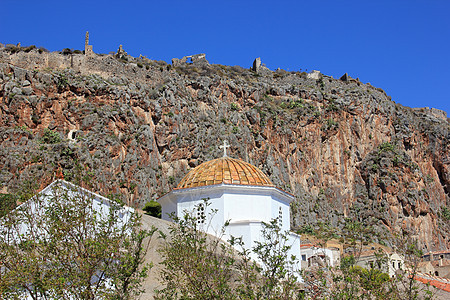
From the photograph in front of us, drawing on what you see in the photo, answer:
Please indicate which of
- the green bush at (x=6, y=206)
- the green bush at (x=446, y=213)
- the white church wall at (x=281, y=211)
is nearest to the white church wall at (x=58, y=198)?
the green bush at (x=6, y=206)

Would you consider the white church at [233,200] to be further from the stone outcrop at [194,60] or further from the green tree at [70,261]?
the stone outcrop at [194,60]

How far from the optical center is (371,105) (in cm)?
6894

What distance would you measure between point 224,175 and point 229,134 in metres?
28.6

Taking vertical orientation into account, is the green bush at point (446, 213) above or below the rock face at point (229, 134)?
below

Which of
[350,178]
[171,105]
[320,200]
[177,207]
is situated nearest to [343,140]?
[350,178]

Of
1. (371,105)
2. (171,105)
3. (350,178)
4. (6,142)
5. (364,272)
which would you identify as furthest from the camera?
(371,105)

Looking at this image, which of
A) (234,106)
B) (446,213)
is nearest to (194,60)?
(234,106)

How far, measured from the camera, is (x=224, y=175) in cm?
2705

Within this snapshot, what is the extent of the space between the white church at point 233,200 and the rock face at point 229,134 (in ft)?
41.5

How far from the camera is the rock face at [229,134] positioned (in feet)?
141

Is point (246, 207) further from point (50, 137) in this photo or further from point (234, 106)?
point (234, 106)

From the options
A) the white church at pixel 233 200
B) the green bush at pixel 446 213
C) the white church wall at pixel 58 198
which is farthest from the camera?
the green bush at pixel 446 213

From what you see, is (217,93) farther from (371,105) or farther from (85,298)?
(85,298)

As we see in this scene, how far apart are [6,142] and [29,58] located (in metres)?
10.4
